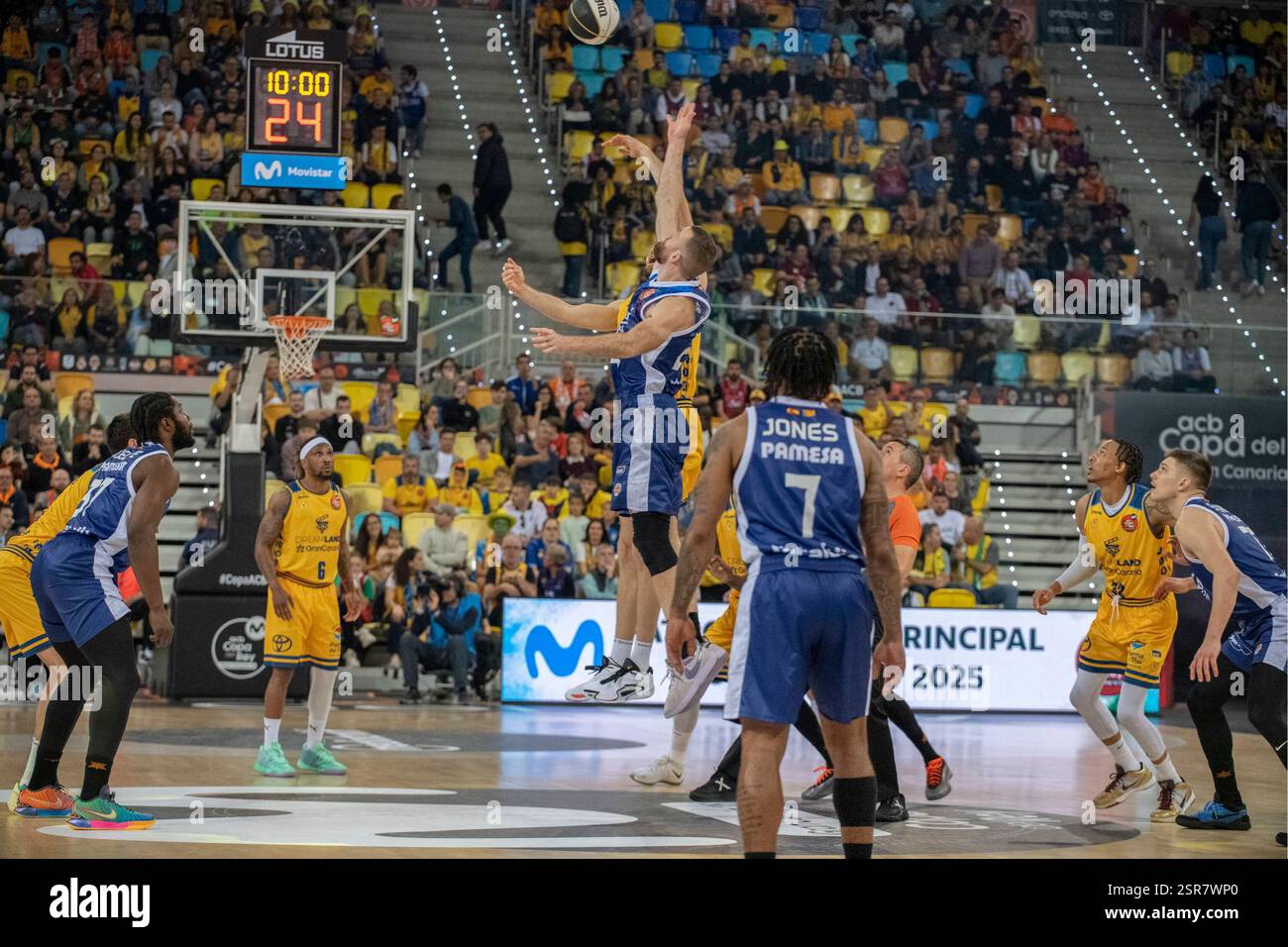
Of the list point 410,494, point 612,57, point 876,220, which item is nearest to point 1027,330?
point 876,220

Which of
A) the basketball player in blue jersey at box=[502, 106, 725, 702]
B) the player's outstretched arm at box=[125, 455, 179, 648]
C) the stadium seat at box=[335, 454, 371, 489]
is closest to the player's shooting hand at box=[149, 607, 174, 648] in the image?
the player's outstretched arm at box=[125, 455, 179, 648]

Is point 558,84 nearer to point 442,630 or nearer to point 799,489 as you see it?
point 442,630

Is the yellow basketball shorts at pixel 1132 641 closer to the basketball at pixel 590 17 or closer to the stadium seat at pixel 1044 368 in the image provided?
the basketball at pixel 590 17

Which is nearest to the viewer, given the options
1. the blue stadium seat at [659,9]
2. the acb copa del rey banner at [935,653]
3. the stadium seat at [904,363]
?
the acb copa del rey banner at [935,653]

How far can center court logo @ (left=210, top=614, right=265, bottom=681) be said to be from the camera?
15.0 m

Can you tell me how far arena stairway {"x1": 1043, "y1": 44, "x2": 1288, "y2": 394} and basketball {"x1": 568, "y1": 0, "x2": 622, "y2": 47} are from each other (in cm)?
1136

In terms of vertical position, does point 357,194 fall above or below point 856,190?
below

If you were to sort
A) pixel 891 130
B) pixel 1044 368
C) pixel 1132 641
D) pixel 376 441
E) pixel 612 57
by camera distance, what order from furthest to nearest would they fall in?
pixel 891 130
pixel 612 57
pixel 1044 368
pixel 376 441
pixel 1132 641

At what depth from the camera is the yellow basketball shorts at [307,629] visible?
10562 mm

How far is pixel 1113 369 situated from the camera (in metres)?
19.3

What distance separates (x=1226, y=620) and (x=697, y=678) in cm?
271

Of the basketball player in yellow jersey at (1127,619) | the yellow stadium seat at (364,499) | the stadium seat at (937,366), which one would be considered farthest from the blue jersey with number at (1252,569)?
the stadium seat at (937,366)

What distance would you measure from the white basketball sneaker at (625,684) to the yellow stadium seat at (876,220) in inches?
605
